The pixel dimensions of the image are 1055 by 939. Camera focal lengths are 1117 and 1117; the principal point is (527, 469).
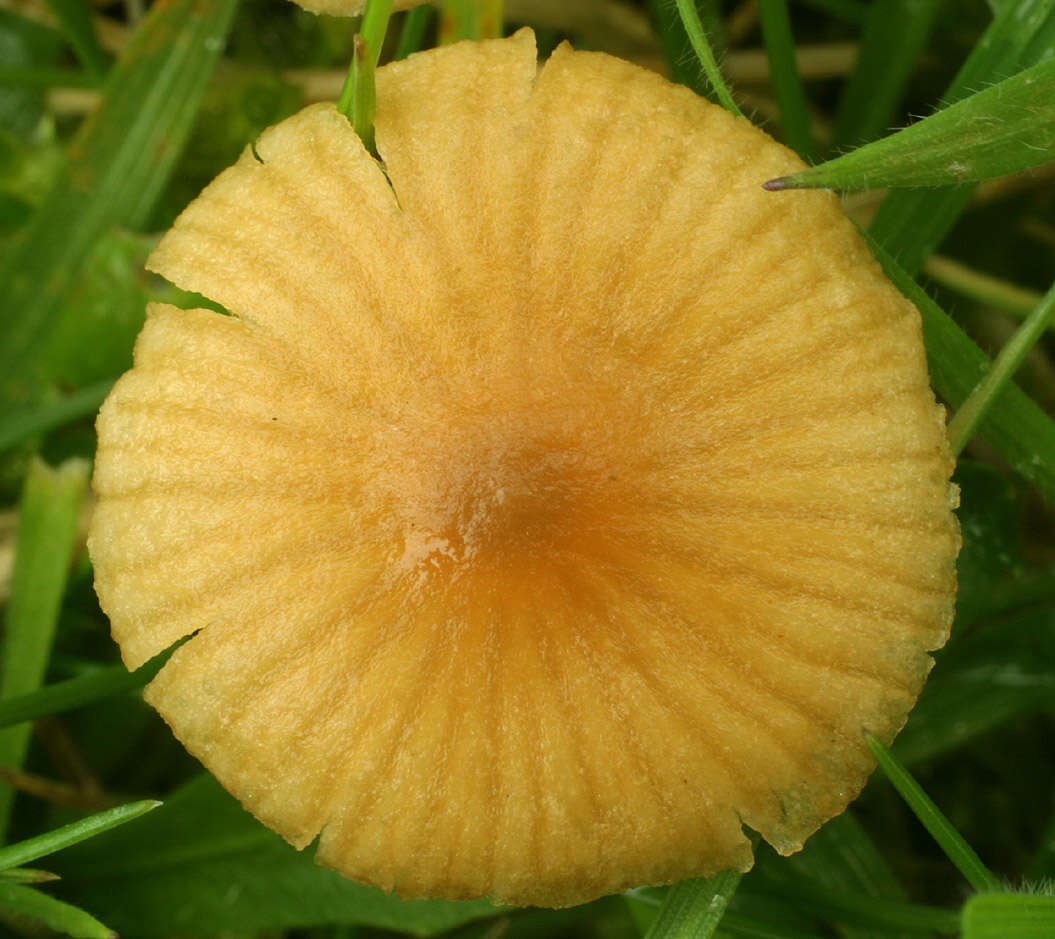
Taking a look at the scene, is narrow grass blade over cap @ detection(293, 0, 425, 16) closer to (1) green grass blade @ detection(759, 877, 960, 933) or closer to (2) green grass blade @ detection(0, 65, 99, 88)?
(2) green grass blade @ detection(0, 65, 99, 88)

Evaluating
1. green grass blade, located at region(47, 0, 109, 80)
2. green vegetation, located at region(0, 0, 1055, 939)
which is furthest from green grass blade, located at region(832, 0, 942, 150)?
green grass blade, located at region(47, 0, 109, 80)

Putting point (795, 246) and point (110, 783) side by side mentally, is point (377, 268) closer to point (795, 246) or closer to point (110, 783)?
point (795, 246)

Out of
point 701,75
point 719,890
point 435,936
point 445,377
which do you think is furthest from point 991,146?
point 435,936

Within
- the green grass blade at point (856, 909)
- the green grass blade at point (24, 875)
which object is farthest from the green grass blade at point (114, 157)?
the green grass blade at point (856, 909)

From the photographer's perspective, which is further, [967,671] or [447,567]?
[967,671]

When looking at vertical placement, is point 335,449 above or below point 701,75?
below

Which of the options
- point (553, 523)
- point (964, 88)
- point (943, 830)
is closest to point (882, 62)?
point (964, 88)
